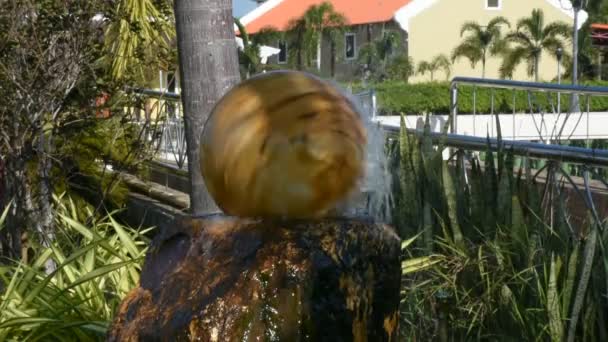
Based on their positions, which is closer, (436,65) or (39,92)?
(39,92)

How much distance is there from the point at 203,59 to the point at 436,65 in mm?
56091

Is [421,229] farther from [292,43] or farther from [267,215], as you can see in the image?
[292,43]

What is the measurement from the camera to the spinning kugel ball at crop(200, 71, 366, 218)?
3314mm

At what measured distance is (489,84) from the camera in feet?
34.0

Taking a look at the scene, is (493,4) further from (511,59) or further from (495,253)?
(495,253)

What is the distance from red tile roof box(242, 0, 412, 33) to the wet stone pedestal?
58113 millimetres

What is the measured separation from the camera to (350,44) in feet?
209

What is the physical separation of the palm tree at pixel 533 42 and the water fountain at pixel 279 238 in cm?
5773

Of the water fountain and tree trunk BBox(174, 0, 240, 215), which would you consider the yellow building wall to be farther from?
the water fountain

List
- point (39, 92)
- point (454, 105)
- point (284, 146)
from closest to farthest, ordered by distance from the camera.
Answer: point (284, 146) < point (39, 92) < point (454, 105)

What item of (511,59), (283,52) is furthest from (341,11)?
(511,59)

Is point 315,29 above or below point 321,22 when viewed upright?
below

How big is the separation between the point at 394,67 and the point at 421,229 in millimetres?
51998

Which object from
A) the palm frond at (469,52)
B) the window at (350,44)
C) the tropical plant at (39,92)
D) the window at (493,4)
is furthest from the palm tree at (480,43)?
the tropical plant at (39,92)
